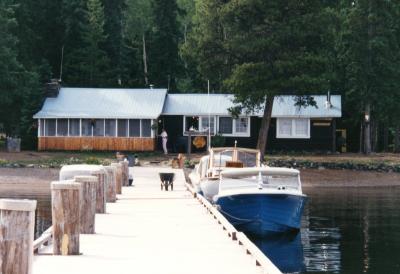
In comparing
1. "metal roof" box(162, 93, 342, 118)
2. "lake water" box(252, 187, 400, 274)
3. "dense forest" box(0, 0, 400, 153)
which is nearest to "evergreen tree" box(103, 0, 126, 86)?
"dense forest" box(0, 0, 400, 153)

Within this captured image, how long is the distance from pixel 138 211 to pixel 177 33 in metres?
50.6

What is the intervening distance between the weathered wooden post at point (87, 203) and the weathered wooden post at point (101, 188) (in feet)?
9.60

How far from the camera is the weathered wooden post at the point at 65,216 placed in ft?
46.6

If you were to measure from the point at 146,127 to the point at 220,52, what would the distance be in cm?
865

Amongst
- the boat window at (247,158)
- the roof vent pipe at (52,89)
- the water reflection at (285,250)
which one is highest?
the roof vent pipe at (52,89)

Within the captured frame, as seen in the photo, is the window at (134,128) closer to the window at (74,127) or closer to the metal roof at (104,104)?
the metal roof at (104,104)

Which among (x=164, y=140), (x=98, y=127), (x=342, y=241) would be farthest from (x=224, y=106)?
(x=342, y=241)

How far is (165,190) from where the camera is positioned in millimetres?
33500

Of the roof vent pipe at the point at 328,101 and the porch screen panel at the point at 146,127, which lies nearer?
the porch screen panel at the point at 146,127

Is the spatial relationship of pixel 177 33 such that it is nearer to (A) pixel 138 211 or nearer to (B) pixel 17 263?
(A) pixel 138 211

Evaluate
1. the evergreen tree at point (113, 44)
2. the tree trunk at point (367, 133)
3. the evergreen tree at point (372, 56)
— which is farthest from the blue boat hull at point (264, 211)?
the evergreen tree at point (113, 44)

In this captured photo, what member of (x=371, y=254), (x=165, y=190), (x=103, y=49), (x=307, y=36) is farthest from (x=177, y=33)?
(x=371, y=254)

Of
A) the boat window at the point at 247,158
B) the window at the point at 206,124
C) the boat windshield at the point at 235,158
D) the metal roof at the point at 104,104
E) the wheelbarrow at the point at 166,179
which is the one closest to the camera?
the boat windshield at the point at 235,158

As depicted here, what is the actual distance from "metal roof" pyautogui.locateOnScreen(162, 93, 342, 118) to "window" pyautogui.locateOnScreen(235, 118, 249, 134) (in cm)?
104
